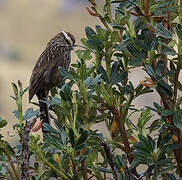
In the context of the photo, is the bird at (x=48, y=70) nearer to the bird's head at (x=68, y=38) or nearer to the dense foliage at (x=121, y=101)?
the bird's head at (x=68, y=38)

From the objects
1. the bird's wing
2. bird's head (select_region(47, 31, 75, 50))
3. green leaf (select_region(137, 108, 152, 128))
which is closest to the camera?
green leaf (select_region(137, 108, 152, 128))

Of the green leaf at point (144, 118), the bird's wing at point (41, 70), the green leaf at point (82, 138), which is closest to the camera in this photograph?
the green leaf at point (82, 138)

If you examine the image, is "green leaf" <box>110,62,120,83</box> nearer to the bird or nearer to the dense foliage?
the dense foliage

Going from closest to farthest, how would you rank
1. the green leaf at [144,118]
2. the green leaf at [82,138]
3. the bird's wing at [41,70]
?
the green leaf at [82,138] < the green leaf at [144,118] < the bird's wing at [41,70]

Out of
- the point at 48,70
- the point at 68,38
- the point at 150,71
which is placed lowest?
the point at 150,71

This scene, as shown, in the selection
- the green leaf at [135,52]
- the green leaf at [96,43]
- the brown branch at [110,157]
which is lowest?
the brown branch at [110,157]

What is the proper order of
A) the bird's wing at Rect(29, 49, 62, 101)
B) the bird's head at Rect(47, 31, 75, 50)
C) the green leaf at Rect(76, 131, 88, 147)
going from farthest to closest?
the bird's head at Rect(47, 31, 75, 50), the bird's wing at Rect(29, 49, 62, 101), the green leaf at Rect(76, 131, 88, 147)

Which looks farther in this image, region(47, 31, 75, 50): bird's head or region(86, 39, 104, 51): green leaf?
region(47, 31, 75, 50): bird's head

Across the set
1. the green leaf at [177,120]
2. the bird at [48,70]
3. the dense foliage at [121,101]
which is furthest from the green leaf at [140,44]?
the bird at [48,70]

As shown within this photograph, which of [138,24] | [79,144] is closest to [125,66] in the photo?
[138,24]

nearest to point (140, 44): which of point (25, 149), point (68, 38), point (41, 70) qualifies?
point (25, 149)

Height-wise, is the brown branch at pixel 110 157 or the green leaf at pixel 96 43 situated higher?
the green leaf at pixel 96 43

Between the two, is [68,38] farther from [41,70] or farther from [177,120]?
[177,120]

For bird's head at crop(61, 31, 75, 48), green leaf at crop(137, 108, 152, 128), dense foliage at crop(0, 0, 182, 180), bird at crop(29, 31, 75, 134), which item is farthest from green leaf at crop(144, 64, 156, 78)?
bird's head at crop(61, 31, 75, 48)
